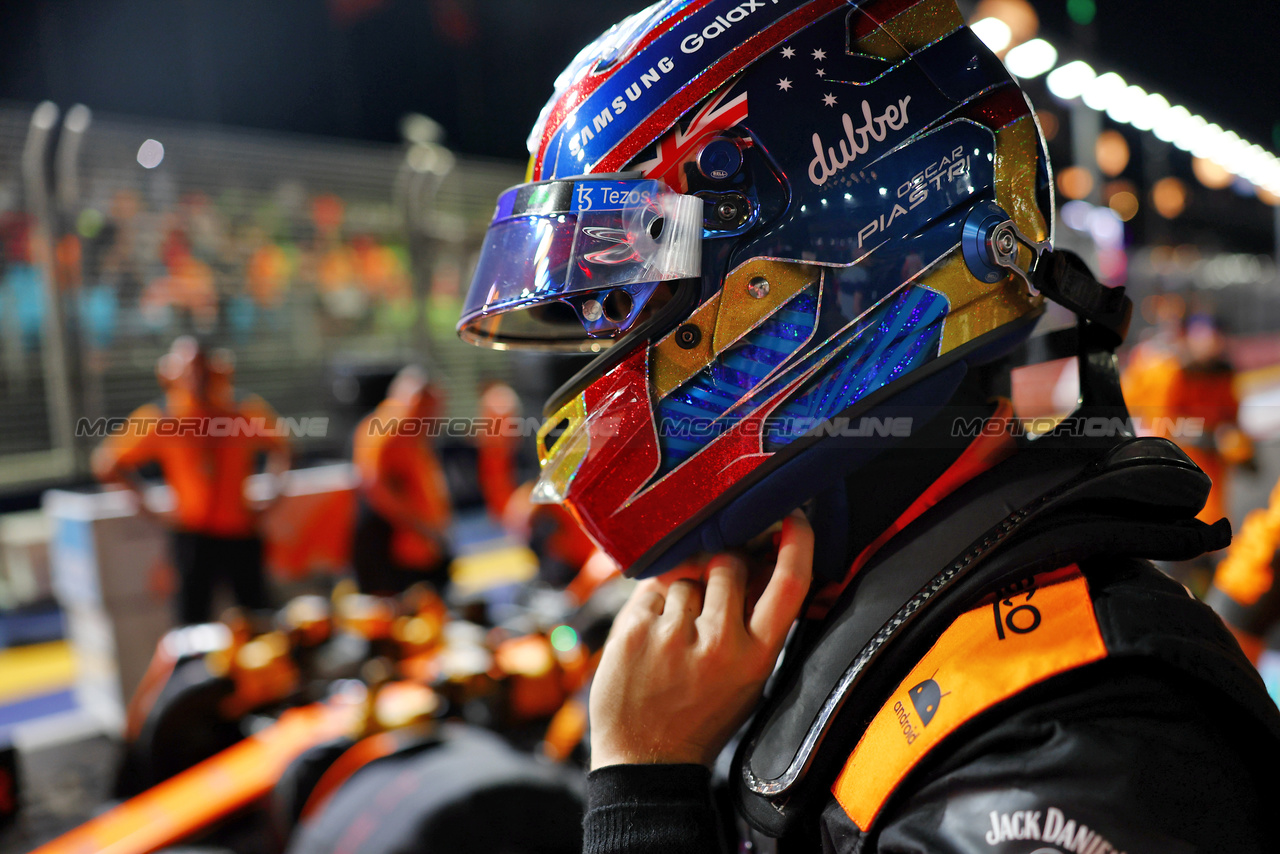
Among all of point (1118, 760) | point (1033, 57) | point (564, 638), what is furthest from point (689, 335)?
point (1033, 57)

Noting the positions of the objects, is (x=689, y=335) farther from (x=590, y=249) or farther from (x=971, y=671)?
(x=971, y=671)

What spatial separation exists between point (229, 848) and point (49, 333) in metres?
5.60

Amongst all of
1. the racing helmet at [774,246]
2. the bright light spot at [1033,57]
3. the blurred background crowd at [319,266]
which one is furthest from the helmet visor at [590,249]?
the bright light spot at [1033,57]

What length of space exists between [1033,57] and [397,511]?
437 cm

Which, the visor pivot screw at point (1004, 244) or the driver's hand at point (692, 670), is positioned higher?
the visor pivot screw at point (1004, 244)

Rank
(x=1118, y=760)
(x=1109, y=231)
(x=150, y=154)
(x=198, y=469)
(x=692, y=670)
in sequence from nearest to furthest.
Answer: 1. (x=1118, y=760)
2. (x=692, y=670)
3. (x=198, y=469)
4. (x=150, y=154)
5. (x=1109, y=231)

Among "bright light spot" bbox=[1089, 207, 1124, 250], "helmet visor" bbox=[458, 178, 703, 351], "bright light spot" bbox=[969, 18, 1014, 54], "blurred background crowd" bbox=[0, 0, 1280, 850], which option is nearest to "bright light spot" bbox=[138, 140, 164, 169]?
"blurred background crowd" bbox=[0, 0, 1280, 850]

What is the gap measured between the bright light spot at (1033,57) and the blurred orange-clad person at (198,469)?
15.8 ft

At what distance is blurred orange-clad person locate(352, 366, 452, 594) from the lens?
5059 millimetres

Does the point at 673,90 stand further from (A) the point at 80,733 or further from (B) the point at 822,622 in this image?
(A) the point at 80,733

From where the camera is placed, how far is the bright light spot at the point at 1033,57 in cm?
451

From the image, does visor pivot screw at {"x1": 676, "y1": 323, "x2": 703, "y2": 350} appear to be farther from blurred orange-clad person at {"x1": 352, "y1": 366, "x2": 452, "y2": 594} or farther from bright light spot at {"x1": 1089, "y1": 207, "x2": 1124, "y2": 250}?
bright light spot at {"x1": 1089, "y1": 207, "x2": 1124, "y2": 250}

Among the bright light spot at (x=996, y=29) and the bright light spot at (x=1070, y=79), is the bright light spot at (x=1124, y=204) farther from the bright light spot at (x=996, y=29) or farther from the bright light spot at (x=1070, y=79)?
the bright light spot at (x=996, y=29)

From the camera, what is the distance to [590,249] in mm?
928
